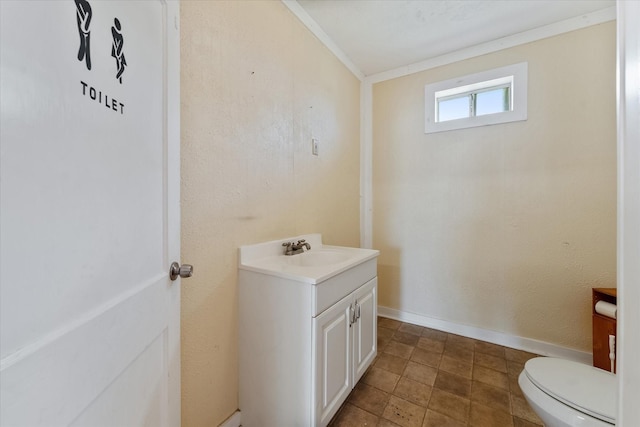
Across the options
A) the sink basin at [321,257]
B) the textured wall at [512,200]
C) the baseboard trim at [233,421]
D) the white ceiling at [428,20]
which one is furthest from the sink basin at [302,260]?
the white ceiling at [428,20]

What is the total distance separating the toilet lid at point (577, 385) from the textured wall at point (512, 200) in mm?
952

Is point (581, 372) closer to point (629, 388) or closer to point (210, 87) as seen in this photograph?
point (629, 388)

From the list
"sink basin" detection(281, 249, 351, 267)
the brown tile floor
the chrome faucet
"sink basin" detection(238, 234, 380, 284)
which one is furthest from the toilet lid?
the chrome faucet

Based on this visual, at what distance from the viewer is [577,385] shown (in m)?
0.99

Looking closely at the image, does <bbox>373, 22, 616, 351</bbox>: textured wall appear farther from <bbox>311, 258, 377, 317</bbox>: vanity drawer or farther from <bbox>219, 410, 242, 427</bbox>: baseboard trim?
<bbox>219, 410, 242, 427</bbox>: baseboard trim

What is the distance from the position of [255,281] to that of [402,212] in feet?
5.51

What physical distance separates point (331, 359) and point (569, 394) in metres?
0.94

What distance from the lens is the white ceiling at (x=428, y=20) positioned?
163 centimetres

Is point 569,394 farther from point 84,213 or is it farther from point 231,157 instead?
point 231,157

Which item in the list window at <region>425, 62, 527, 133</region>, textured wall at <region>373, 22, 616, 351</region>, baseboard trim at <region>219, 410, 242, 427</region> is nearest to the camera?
baseboard trim at <region>219, 410, 242, 427</region>

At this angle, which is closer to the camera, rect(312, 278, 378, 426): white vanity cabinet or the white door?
the white door

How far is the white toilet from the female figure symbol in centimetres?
176

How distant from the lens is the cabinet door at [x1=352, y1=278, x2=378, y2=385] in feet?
4.74

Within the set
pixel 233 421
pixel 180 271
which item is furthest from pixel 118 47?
pixel 233 421
